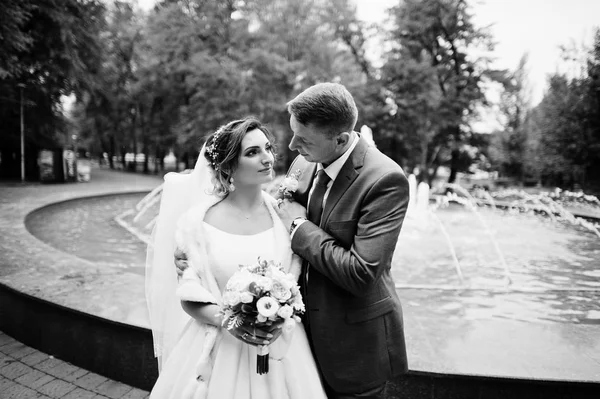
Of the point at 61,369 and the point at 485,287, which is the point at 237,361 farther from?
the point at 485,287

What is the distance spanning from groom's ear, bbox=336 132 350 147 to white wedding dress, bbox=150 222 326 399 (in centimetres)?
69

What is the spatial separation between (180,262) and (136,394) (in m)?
1.85

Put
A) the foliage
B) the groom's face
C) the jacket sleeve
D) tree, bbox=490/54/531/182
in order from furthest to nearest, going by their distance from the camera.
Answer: tree, bbox=490/54/531/182 < the foliage < the groom's face < the jacket sleeve

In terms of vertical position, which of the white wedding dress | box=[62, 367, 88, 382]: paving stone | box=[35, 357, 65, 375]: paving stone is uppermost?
the white wedding dress

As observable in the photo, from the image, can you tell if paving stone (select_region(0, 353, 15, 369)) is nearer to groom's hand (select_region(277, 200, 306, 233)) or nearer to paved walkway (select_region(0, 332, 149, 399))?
paved walkway (select_region(0, 332, 149, 399))

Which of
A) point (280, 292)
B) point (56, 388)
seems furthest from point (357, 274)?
point (56, 388)

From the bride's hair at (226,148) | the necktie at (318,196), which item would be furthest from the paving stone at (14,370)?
the necktie at (318,196)

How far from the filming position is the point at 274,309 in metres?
1.65

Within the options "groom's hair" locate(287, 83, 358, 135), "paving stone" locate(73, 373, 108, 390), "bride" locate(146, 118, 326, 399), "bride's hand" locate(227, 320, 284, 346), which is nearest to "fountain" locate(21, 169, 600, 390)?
"bride" locate(146, 118, 326, 399)

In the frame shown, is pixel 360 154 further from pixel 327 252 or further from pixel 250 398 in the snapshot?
pixel 250 398

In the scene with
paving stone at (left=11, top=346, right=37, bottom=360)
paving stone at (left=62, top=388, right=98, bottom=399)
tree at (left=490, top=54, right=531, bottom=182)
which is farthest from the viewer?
tree at (left=490, top=54, right=531, bottom=182)

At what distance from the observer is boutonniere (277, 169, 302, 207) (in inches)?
89.5

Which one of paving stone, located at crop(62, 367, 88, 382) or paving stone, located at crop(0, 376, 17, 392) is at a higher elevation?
paving stone, located at crop(0, 376, 17, 392)

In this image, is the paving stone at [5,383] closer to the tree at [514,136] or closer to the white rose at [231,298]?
the white rose at [231,298]
